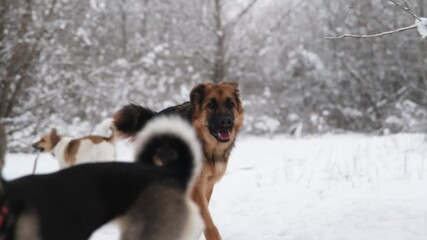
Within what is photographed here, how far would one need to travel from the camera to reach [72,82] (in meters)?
12.6

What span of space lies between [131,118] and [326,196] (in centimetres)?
287

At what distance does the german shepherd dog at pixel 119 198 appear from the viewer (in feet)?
7.86

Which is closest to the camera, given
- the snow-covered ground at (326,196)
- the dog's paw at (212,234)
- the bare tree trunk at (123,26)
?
the dog's paw at (212,234)

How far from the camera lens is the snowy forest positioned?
1298cm

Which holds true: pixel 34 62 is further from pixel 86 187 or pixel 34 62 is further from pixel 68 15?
pixel 86 187

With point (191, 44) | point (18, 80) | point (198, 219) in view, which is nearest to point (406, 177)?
point (198, 219)

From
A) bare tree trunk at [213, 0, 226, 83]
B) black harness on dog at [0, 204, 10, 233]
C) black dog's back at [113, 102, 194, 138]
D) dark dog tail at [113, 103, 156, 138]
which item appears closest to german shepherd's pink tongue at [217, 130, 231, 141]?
black dog's back at [113, 102, 194, 138]

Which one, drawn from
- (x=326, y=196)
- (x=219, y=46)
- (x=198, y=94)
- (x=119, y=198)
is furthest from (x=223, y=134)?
(x=219, y=46)

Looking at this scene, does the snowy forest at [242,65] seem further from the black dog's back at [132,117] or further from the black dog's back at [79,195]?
the black dog's back at [79,195]

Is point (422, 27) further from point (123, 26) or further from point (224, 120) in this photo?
point (123, 26)

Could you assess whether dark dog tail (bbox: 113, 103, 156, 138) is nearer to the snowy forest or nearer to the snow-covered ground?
the snow-covered ground

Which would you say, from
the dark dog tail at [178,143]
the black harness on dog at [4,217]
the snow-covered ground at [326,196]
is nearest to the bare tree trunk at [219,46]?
the snow-covered ground at [326,196]

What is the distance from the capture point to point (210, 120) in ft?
16.4

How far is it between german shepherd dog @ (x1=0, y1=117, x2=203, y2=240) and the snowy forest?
9139 mm
